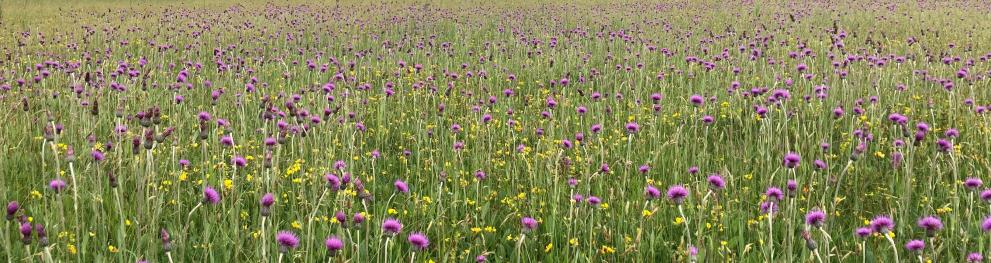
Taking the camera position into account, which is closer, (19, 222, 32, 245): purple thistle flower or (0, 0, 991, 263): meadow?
(19, 222, 32, 245): purple thistle flower

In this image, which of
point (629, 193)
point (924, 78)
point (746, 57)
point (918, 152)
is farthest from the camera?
point (746, 57)

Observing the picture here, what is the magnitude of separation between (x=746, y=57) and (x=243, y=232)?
651 centimetres

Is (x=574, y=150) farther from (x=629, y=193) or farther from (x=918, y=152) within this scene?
(x=918, y=152)

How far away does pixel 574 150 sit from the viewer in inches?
164

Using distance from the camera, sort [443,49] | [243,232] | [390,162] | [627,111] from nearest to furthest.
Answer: [243,232], [390,162], [627,111], [443,49]

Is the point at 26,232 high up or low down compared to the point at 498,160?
up

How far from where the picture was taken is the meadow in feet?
8.09

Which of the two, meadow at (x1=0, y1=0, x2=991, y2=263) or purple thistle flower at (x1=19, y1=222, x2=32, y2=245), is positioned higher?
purple thistle flower at (x1=19, y1=222, x2=32, y2=245)

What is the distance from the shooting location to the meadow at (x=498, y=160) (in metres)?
→ 2.46

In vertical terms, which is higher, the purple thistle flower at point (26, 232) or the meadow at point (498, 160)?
the purple thistle flower at point (26, 232)

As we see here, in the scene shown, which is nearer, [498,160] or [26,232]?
[26,232]

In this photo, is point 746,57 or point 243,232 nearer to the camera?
point 243,232

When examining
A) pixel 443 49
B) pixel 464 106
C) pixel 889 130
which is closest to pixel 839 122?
pixel 889 130

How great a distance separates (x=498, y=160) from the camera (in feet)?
12.3
